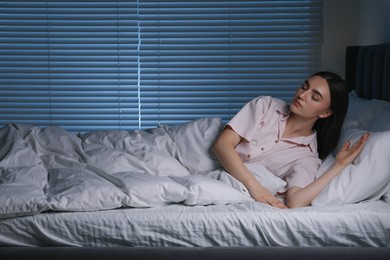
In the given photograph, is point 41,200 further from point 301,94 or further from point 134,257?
point 301,94

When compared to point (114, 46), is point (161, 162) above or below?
below

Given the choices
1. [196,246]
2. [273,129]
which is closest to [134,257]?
[196,246]

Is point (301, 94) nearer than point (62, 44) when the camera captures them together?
Yes

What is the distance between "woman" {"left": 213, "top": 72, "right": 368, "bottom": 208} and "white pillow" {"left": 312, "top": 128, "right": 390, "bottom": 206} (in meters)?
0.08

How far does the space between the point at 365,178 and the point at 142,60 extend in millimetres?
2537

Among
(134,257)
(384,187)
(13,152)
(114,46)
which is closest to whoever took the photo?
(134,257)

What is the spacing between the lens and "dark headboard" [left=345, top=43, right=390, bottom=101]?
3.28 m

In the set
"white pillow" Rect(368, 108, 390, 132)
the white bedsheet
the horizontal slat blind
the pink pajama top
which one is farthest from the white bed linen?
the horizontal slat blind

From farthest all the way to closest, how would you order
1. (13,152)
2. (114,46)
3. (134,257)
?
(114,46) < (13,152) < (134,257)

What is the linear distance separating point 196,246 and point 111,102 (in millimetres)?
2588

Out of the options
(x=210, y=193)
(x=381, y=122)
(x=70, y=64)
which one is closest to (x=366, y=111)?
(x=381, y=122)

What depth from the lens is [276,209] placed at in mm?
2355

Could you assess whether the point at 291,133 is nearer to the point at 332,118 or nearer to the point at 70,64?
the point at 332,118

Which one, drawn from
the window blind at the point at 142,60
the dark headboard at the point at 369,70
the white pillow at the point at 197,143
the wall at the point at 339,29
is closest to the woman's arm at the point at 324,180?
the white pillow at the point at 197,143
